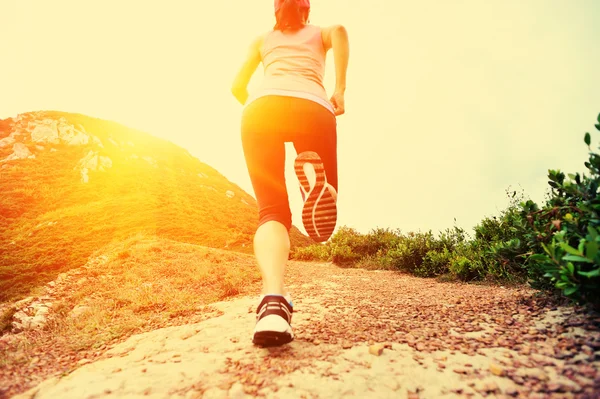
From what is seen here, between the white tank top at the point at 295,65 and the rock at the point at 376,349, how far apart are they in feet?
5.40

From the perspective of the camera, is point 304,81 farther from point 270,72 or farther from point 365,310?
point 365,310

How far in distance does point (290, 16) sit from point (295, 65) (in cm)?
41

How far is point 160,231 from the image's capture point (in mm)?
10586

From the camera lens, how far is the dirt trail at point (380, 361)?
1442mm

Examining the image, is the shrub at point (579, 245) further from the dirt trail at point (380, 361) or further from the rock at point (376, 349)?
the rock at point (376, 349)

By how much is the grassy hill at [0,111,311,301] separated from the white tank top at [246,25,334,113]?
5807 mm

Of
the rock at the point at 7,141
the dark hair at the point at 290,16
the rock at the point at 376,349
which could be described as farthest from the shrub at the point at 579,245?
the rock at the point at 7,141

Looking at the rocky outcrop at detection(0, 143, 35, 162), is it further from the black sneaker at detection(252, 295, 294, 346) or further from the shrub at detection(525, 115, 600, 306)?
the shrub at detection(525, 115, 600, 306)

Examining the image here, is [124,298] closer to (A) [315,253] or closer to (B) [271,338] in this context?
(B) [271,338]

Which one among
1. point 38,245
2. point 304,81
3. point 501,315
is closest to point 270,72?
point 304,81

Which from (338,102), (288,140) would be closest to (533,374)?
(288,140)

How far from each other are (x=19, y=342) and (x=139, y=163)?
662 inches

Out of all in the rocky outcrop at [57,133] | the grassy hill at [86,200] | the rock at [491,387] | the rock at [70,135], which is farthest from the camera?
the rock at [70,135]

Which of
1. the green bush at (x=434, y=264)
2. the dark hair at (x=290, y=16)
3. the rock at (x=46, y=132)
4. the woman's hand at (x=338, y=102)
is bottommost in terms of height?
the green bush at (x=434, y=264)
